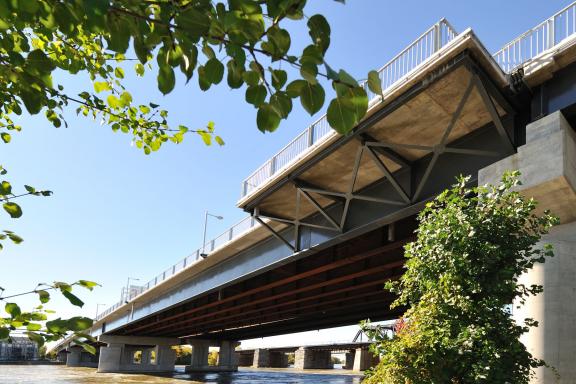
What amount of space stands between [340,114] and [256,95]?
430mm

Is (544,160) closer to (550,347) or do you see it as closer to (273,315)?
(550,347)

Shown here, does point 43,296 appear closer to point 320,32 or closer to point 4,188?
point 4,188

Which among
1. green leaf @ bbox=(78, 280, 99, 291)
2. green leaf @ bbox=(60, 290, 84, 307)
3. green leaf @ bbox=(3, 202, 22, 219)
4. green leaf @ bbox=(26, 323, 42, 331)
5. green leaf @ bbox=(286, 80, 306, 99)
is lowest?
green leaf @ bbox=(26, 323, 42, 331)

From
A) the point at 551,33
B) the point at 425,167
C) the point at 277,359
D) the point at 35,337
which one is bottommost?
the point at 277,359

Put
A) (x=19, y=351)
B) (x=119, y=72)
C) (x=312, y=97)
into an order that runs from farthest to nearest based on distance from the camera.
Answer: (x=19, y=351) → (x=119, y=72) → (x=312, y=97)

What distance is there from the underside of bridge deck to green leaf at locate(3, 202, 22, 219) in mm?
14734

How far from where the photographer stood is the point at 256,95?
2211mm

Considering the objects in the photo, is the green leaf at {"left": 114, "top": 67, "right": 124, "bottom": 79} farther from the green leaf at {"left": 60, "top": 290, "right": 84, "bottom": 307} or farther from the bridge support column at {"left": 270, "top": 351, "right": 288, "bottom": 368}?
the bridge support column at {"left": 270, "top": 351, "right": 288, "bottom": 368}

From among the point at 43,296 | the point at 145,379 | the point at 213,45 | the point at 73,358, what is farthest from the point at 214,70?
the point at 73,358

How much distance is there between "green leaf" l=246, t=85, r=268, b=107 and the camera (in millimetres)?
2199

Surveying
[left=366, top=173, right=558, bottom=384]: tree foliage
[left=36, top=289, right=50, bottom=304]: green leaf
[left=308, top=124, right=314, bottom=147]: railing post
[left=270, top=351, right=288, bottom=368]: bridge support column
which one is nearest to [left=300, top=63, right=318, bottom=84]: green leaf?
[left=36, top=289, right=50, bottom=304]: green leaf

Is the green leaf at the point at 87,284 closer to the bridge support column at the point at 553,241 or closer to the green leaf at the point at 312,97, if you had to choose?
the green leaf at the point at 312,97

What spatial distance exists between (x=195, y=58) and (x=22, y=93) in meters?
1.31

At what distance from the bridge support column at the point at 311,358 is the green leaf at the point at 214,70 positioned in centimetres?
10315
